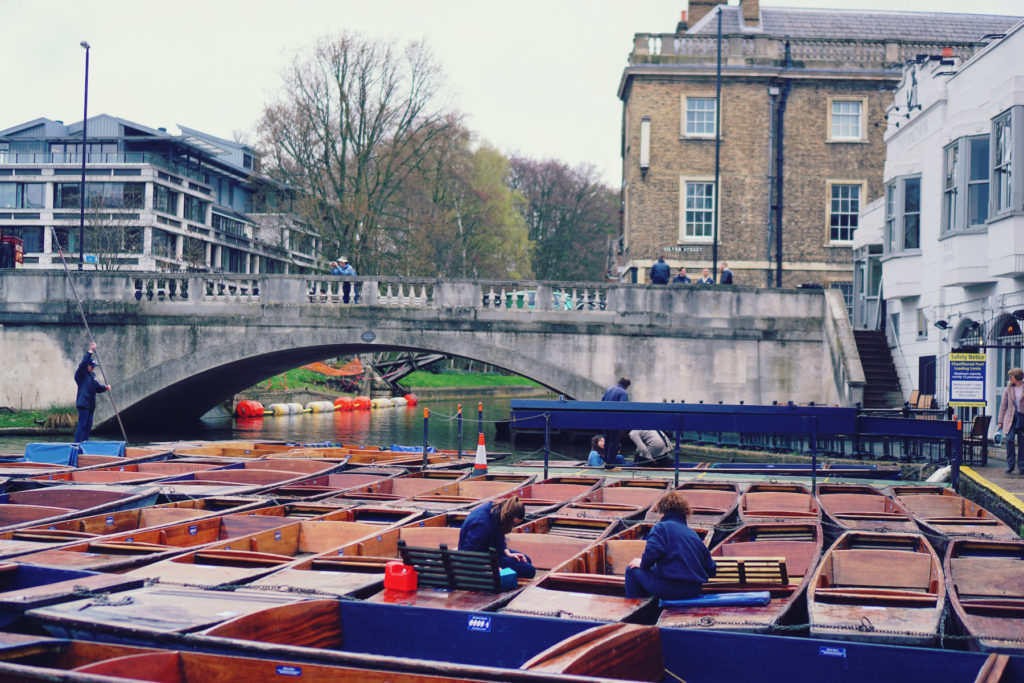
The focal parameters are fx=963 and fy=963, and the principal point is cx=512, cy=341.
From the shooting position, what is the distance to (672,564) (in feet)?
Answer: 21.4

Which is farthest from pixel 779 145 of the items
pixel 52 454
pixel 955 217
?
pixel 52 454

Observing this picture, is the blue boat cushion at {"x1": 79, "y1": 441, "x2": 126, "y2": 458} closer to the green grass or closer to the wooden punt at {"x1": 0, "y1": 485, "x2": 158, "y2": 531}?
the wooden punt at {"x1": 0, "y1": 485, "x2": 158, "y2": 531}

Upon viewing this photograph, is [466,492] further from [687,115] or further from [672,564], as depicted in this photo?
[687,115]

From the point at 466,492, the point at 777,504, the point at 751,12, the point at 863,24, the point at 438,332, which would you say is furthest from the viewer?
the point at 863,24

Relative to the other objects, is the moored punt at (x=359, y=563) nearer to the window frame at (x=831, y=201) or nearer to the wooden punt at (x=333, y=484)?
the wooden punt at (x=333, y=484)

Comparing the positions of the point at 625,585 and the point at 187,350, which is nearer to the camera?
the point at 625,585

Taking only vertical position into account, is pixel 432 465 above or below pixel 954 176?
below

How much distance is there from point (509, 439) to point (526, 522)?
16.5m

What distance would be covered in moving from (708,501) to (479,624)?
19.7 feet

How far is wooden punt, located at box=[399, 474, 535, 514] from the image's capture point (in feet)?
34.2

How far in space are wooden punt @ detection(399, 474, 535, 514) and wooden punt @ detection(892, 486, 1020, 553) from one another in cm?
442

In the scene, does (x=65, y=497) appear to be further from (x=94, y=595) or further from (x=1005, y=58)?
(x=1005, y=58)

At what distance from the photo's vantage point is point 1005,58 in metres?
16.2

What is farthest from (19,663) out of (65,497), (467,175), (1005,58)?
(467,175)
